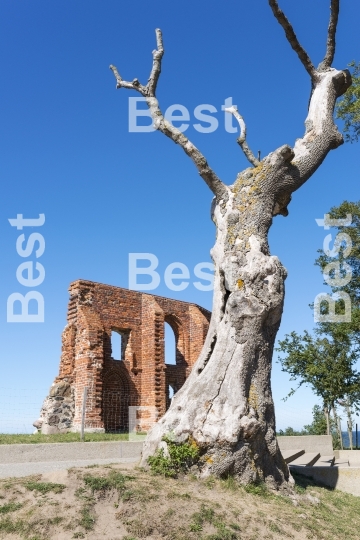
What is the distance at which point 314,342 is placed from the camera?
1933 cm

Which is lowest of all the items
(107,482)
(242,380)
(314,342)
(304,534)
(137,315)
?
(304,534)

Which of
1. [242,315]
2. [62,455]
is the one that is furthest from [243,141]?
[62,455]

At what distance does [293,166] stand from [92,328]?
14.5 metres

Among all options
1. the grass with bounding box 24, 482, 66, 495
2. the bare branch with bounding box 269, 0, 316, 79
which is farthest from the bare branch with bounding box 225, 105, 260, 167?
the grass with bounding box 24, 482, 66, 495

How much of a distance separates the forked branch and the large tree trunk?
244mm

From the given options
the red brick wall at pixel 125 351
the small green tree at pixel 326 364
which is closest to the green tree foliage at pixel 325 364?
the small green tree at pixel 326 364

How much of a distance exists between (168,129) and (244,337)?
3648mm

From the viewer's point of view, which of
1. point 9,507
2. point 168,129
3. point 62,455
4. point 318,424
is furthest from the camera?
point 318,424

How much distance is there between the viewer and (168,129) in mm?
8977

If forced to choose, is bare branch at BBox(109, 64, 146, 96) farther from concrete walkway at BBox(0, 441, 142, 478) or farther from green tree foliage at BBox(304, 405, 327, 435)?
green tree foliage at BBox(304, 405, 327, 435)

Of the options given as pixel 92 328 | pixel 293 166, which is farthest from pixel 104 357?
pixel 293 166

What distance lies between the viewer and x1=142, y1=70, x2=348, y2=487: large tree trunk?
7145 mm

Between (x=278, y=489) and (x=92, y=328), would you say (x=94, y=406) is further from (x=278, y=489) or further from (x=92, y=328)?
(x=278, y=489)

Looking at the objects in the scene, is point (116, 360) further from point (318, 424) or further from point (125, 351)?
point (318, 424)
